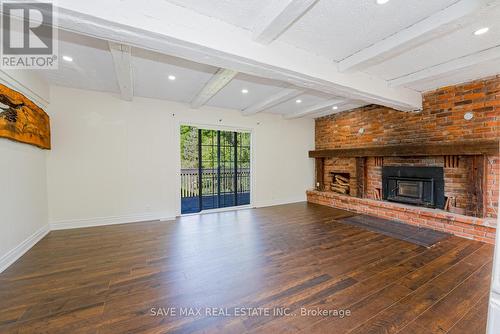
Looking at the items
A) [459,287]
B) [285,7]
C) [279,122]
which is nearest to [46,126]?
[285,7]

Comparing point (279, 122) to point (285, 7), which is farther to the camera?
point (279, 122)

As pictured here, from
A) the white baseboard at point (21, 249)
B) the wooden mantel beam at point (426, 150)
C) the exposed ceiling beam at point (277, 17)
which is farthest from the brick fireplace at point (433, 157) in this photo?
the white baseboard at point (21, 249)

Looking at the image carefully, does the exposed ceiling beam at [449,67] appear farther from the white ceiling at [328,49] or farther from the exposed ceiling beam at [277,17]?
the exposed ceiling beam at [277,17]

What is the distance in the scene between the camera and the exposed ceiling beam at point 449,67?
242cm

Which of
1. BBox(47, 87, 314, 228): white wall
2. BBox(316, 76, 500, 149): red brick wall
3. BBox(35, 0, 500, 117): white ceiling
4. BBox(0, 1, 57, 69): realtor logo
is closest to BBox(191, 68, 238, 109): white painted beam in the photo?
BBox(35, 0, 500, 117): white ceiling

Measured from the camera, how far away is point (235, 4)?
1.73m

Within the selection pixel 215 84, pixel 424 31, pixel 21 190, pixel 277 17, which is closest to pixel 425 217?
pixel 424 31

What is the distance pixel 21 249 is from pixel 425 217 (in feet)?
19.9

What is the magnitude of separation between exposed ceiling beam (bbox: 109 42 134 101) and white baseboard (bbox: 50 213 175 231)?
2341 mm

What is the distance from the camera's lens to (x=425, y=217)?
357 cm

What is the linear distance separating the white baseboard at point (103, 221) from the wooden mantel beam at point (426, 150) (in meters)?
A: 4.38

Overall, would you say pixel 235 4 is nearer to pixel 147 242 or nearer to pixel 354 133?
pixel 147 242

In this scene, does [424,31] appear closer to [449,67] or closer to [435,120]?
[449,67]

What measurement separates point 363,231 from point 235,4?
3.59m
